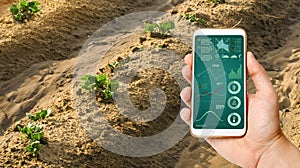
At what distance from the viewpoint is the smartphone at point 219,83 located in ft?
10.8

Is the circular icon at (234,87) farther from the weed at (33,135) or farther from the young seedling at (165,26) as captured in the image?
the young seedling at (165,26)

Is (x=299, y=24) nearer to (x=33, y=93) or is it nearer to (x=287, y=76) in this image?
(x=287, y=76)

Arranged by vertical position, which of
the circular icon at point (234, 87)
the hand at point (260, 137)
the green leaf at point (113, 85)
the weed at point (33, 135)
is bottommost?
the weed at point (33, 135)

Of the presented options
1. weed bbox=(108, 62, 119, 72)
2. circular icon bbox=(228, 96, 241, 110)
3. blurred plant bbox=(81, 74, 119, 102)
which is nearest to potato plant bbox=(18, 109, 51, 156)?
blurred plant bbox=(81, 74, 119, 102)

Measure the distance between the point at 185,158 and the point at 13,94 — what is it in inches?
83.2

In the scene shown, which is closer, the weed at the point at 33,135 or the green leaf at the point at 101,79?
the weed at the point at 33,135

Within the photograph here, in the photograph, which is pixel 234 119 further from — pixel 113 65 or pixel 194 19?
pixel 194 19

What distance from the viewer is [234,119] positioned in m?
3.30

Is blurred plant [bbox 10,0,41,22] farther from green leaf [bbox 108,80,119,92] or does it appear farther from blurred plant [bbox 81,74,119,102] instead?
green leaf [bbox 108,80,119,92]

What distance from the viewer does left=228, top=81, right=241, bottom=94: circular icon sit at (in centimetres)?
337

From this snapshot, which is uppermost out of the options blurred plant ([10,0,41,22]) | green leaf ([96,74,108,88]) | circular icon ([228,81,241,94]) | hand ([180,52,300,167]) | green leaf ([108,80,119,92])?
blurred plant ([10,0,41,22])

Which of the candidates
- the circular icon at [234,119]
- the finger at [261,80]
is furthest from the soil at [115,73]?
the finger at [261,80]

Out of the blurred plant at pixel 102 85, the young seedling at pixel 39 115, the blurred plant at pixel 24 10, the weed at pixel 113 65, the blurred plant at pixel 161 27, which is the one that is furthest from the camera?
the blurred plant at pixel 24 10

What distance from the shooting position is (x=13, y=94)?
613 centimetres
